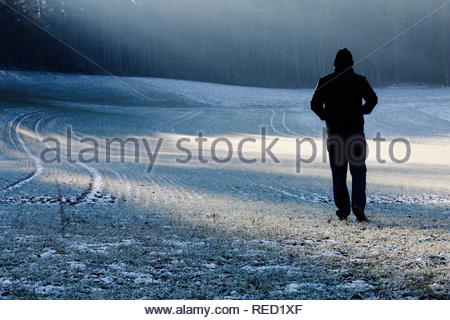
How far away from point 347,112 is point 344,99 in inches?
6.3

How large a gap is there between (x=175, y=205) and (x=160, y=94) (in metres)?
44.1

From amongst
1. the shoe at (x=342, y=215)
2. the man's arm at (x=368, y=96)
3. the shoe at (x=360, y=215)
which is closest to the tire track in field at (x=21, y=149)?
the shoe at (x=342, y=215)

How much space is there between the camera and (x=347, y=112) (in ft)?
19.4

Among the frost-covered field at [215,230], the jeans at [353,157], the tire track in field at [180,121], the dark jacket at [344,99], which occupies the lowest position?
the frost-covered field at [215,230]

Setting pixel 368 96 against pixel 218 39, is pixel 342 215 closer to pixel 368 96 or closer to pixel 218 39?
pixel 368 96

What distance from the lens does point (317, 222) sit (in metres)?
6.08

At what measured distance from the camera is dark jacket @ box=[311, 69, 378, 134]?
19.2ft

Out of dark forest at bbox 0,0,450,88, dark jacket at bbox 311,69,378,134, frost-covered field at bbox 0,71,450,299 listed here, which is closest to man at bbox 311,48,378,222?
dark jacket at bbox 311,69,378,134

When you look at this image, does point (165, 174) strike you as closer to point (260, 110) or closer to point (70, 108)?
point (70, 108)

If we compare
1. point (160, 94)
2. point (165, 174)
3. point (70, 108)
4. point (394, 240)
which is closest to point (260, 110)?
point (160, 94)

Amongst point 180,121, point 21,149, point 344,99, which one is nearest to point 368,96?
point 344,99

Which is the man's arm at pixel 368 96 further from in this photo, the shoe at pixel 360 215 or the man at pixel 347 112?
the shoe at pixel 360 215

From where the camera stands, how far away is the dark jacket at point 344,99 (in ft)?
19.2

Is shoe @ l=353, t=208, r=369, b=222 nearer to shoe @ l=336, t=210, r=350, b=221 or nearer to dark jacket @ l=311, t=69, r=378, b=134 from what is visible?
shoe @ l=336, t=210, r=350, b=221
